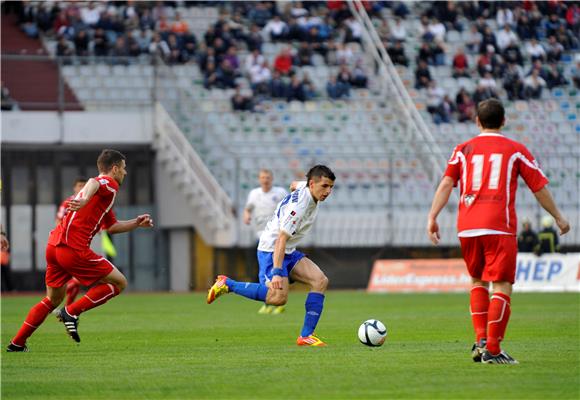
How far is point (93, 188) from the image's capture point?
39.3ft

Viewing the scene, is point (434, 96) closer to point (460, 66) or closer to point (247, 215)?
point (460, 66)

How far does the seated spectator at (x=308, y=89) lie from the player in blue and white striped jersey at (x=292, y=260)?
21304mm

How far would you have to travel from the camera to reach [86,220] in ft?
40.6

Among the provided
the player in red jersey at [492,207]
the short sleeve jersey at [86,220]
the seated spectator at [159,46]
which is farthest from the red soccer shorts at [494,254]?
the seated spectator at [159,46]

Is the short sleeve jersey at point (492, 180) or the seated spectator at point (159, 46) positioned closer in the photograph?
the short sleeve jersey at point (492, 180)

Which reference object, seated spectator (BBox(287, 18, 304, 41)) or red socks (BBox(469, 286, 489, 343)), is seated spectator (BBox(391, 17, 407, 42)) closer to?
seated spectator (BBox(287, 18, 304, 41))

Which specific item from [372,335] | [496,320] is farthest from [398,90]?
[496,320]

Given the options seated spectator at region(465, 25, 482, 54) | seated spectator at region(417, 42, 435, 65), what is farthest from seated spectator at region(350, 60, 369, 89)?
seated spectator at region(465, 25, 482, 54)

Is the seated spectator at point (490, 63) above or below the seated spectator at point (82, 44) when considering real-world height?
below

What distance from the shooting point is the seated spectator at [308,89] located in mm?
34094

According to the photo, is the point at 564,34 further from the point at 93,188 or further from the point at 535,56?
the point at 93,188

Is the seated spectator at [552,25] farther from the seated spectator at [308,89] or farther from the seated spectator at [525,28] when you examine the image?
the seated spectator at [308,89]

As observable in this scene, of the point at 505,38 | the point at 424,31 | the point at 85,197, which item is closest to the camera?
the point at 85,197

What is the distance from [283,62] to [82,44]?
5.57m
